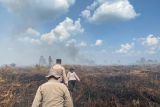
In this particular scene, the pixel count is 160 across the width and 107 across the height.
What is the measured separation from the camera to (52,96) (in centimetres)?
557

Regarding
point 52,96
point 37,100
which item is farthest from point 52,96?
point 37,100

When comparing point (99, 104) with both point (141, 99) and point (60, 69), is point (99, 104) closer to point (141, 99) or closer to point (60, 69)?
point (141, 99)

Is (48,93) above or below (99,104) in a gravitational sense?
above

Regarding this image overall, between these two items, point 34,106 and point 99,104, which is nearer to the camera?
point 34,106

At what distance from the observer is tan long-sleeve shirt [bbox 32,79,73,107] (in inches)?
219

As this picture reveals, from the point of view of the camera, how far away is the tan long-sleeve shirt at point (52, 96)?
5.56 m

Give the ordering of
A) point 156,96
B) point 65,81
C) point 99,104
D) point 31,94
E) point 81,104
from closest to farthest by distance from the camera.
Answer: point 65,81 < point 99,104 < point 81,104 < point 156,96 < point 31,94

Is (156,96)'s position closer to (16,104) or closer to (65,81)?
(16,104)

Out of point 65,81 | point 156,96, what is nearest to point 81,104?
point 156,96

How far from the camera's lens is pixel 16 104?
14.1m

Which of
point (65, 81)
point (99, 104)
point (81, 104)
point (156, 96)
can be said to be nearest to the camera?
point (65, 81)

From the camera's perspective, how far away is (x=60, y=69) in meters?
9.61

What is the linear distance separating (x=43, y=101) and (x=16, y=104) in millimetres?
8865

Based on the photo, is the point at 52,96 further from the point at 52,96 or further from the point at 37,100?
the point at 37,100
